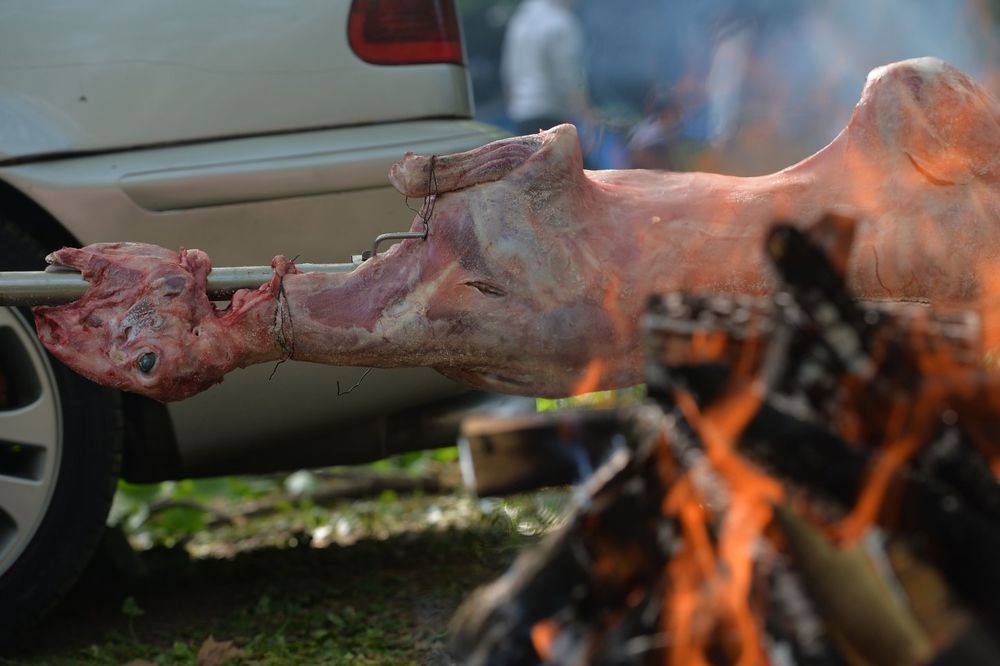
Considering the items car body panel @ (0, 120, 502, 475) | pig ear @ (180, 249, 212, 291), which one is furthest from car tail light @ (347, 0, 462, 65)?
pig ear @ (180, 249, 212, 291)

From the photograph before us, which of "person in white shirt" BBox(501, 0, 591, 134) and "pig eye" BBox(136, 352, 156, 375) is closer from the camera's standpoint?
"pig eye" BBox(136, 352, 156, 375)

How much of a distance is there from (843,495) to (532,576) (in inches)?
19.1

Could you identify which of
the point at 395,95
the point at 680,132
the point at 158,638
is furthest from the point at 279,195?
the point at 680,132

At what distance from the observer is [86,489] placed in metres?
3.84

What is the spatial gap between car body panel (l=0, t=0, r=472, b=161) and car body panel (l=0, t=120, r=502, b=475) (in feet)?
0.20

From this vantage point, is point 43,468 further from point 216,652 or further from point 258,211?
point 258,211

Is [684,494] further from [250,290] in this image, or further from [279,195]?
[279,195]

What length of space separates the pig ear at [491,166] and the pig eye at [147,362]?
73 cm

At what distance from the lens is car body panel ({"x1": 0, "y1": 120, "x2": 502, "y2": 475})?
12.6ft

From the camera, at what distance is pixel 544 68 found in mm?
10703

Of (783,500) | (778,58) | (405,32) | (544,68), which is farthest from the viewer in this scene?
(778,58)

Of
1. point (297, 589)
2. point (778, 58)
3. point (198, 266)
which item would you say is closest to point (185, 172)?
point (198, 266)

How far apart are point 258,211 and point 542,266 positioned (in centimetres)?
113

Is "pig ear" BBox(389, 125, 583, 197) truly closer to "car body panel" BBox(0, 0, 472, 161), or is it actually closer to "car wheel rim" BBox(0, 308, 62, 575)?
"car body panel" BBox(0, 0, 472, 161)
